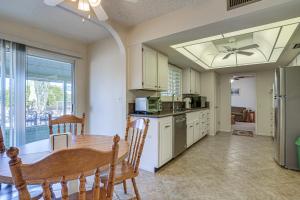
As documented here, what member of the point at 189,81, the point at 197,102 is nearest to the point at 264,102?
the point at 197,102

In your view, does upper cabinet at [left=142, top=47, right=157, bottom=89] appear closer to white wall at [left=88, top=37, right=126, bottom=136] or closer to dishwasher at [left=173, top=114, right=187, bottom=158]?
white wall at [left=88, top=37, right=126, bottom=136]

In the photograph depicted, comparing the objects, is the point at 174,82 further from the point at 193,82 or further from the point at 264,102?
the point at 264,102

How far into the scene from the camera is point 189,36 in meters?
2.66

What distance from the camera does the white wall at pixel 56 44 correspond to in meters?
2.68

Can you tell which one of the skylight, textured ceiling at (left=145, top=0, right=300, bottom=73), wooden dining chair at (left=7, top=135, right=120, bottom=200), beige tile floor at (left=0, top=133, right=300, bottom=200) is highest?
the skylight

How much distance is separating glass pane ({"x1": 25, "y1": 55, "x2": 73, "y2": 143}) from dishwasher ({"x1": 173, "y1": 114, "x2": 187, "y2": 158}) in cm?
229

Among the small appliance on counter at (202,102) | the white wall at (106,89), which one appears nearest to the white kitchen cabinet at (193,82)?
the small appliance on counter at (202,102)

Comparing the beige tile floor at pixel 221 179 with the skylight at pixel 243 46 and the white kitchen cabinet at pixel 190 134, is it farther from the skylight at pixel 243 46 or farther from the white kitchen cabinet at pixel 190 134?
the skylight at pixel 243 46

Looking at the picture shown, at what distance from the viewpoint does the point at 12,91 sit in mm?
2719

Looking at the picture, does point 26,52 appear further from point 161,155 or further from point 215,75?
point 215,75

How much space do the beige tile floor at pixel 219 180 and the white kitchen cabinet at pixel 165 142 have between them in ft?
0.56

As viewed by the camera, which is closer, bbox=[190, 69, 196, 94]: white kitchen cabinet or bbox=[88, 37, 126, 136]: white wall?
bbox=[88, 37, 126, 136]: white wall

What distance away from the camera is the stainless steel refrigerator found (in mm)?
2818

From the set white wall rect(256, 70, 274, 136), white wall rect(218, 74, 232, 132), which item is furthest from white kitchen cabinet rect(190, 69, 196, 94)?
white wall rect(256, 70, 274, 136)
